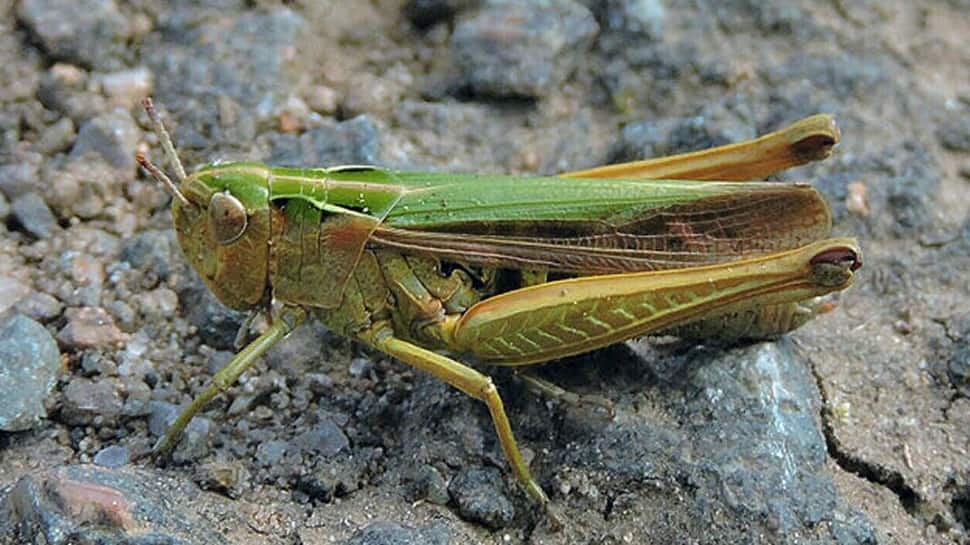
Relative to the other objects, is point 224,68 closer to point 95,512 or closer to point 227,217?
point 227,217

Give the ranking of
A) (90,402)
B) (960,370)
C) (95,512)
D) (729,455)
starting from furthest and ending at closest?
(960,370) < (90,402) < (729,455) < (95,512)

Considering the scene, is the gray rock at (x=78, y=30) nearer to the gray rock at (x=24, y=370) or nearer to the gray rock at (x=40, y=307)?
the gray rock at (x=40, y=307)

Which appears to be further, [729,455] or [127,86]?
[127,86]

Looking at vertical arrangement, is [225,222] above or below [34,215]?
above

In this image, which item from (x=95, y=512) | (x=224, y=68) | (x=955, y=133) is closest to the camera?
(x=95, y=512)

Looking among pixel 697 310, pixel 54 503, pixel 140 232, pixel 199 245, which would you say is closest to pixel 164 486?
pixel 54 503

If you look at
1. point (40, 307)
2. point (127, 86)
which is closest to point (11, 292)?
point (40, 307)

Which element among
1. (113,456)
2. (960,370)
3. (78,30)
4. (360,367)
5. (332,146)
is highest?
(78,30)
